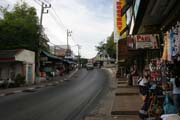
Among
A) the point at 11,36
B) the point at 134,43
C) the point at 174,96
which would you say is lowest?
the point at 174,96

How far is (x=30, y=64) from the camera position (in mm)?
40781

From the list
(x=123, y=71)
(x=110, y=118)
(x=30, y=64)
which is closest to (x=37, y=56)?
(x=30, y=64)

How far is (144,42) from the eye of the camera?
12.3 m

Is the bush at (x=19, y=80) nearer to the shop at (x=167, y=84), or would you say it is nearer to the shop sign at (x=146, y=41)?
the shop sign at (x=146, y=41)

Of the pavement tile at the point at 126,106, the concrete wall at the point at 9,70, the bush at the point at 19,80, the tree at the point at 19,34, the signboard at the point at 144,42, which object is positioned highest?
the tree at the point at 19,34

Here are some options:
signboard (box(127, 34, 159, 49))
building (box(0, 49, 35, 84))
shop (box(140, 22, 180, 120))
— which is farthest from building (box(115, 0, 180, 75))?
building (box(0, 49, 35, 84))

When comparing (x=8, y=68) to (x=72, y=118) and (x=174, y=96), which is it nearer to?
(x=72, y=118)

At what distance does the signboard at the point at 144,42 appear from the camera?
12141 millimetres

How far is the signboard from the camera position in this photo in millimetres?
12141

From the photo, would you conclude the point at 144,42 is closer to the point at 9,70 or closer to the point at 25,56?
the point at 9,70

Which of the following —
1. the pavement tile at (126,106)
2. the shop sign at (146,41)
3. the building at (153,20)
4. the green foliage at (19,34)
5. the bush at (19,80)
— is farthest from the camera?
the green foliage at (19,34)

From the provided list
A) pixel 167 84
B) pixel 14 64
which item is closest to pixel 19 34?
pixel 14 64

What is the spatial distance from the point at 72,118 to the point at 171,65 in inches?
202

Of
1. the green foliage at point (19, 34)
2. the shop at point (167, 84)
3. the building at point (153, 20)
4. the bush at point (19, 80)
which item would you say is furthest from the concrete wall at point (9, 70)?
the shop at point (167, 84)
